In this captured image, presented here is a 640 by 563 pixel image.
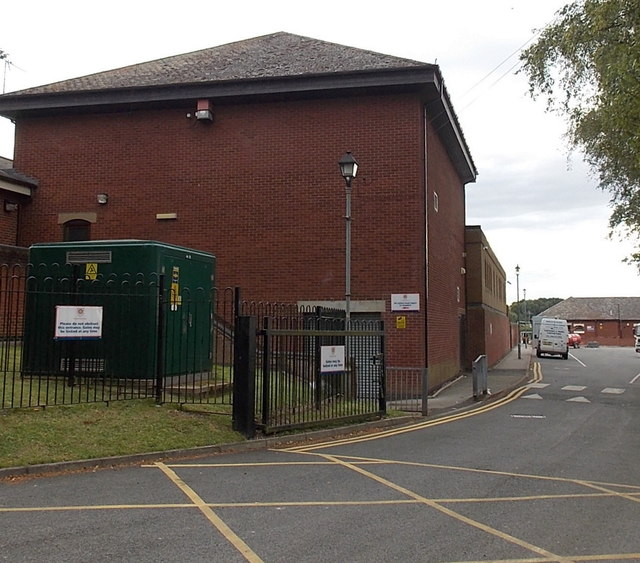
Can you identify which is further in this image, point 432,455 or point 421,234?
point 421,234

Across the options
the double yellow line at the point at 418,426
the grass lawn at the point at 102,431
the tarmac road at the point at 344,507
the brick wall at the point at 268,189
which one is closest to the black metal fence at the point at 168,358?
the grass lawn at the point at 102,431

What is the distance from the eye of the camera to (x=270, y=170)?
17828 millimetres

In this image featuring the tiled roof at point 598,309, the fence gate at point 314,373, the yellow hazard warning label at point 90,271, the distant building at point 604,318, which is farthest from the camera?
the tiled roof at point 598,309

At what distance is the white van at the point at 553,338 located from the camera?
41438 millimetres

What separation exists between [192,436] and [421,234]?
9.97m

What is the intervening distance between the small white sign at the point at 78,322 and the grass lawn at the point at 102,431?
108 cm

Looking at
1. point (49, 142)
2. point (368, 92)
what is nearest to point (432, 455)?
point (368, 92)

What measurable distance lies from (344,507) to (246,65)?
16330 mm

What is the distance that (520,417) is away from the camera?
13.5 metres

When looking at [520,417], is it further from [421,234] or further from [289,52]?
[289,52]

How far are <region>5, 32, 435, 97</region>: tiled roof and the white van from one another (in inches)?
1114

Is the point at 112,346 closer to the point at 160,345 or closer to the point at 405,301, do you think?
the point at 160,345

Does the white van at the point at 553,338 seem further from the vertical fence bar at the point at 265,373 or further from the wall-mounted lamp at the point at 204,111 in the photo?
the vertical fence bar at the point at 265,373

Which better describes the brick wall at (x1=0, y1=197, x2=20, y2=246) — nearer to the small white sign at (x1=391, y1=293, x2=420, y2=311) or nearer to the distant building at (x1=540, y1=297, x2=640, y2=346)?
the small white sign at (x1=391, y1=293, x2=420, y2=311)
